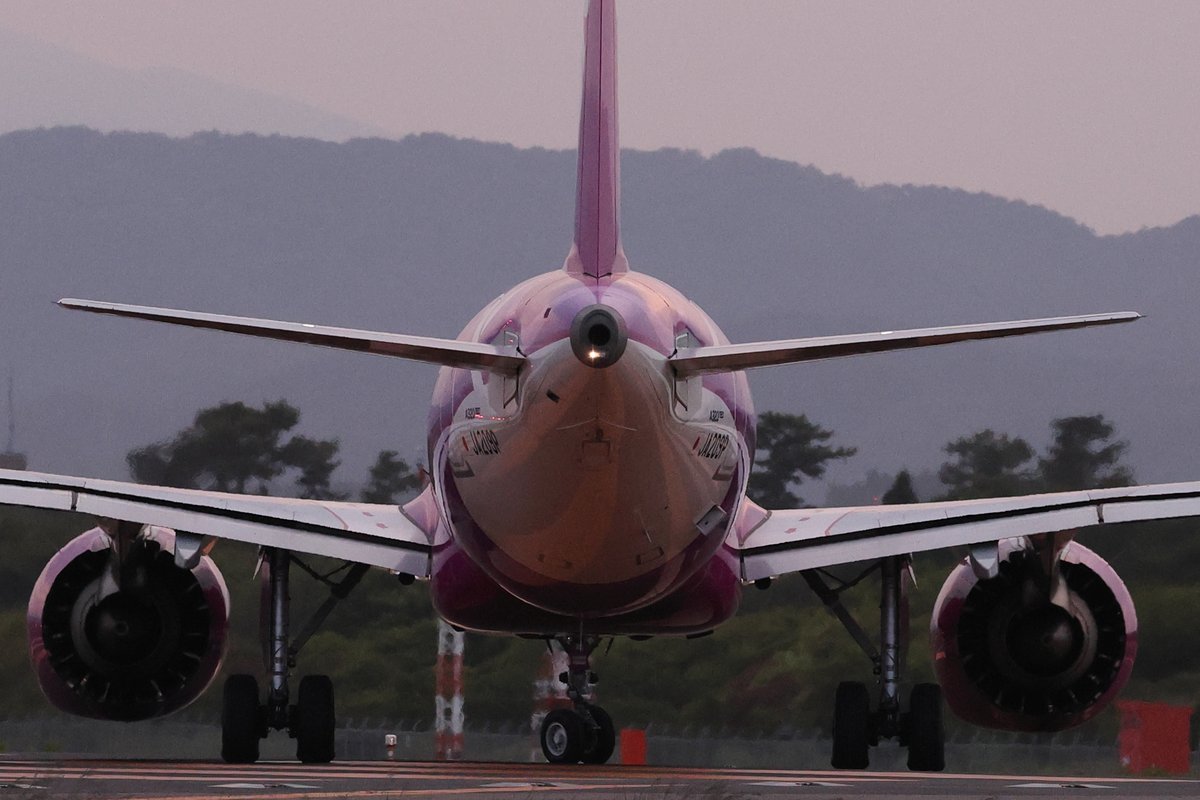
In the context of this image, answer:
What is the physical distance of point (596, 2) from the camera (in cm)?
2211

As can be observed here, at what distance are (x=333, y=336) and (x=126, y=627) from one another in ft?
26.9

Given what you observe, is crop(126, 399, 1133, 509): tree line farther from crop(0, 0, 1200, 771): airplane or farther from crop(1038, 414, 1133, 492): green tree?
crop(0, 0, 1200, 771): airplane

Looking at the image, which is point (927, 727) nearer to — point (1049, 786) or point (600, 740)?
point (600, 740)

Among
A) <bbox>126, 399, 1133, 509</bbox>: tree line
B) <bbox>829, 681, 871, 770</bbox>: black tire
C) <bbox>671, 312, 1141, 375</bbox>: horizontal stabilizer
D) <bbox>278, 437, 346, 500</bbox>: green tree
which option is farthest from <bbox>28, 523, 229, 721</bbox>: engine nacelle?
<bbox>278, 437, 346, 500</bbox>: green tree

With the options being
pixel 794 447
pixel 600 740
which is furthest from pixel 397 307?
pixel 600 740

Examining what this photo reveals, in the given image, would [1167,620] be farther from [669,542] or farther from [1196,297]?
[1196,297]

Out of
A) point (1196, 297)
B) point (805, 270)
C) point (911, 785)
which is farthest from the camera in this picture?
point (805, 270)

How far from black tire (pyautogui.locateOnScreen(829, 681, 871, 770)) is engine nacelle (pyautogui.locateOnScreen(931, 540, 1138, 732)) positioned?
132 cm

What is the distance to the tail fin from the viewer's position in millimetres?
20531

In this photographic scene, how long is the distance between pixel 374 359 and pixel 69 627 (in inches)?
5243

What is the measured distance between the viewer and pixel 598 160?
A: 69.6ft

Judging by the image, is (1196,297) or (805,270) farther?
(805,270)

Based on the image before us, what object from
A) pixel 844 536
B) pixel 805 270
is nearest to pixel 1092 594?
pixel 844 536

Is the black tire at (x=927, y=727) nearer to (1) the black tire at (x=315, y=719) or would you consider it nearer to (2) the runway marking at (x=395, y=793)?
(1) the black tire at (x=315, y=719)
